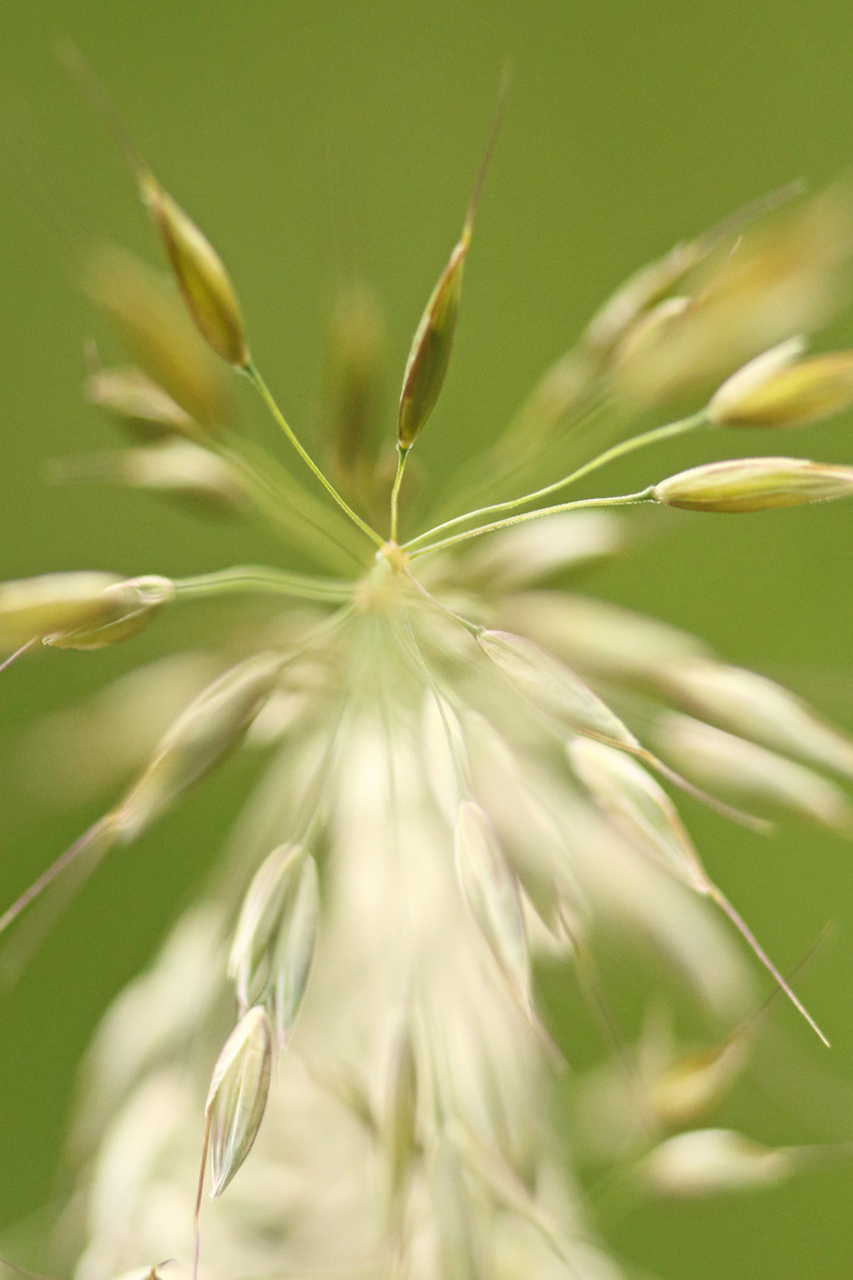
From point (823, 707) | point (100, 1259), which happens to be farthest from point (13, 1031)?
point (823, 707)

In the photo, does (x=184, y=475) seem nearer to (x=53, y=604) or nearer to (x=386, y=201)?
(x=53, y=604)

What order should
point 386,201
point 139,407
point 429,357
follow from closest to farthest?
1. point 429,357
2. point 139,407
3. point 386,201

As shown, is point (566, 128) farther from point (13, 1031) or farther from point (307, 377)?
point (13, 1031)

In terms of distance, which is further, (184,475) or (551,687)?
(184,475)

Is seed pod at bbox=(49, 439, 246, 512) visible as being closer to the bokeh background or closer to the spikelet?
the spikelet

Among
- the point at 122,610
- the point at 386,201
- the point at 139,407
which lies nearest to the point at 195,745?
the point at 122,610

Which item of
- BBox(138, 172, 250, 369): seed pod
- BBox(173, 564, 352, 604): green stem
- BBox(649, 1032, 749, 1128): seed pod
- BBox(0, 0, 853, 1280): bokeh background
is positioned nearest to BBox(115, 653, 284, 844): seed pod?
BBox(173, 564, 352, 604): green stem
